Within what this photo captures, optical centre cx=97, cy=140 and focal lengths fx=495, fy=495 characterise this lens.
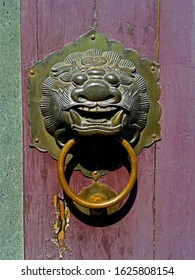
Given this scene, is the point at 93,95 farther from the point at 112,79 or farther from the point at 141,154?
the point at 141,154

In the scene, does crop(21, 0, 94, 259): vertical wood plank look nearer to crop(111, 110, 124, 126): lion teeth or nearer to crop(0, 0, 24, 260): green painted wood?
crop(0, 0, 24, 260): green painted wood

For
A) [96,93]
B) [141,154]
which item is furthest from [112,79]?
[141,154]

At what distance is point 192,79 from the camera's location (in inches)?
35.8

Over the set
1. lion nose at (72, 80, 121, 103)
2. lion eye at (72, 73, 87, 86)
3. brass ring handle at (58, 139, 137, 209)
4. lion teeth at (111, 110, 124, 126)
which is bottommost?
brass ring handle at (58, 139, 137, 209)

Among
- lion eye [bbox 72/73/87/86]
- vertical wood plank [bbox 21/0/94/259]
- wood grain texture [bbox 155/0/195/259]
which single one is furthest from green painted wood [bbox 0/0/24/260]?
wood grain texture [bbox 155/0/195/259]

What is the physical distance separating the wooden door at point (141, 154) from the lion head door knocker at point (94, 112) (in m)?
0.02

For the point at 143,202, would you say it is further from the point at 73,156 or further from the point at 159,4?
the point at 159,4

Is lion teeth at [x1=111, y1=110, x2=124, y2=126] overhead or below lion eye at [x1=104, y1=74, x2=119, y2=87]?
below

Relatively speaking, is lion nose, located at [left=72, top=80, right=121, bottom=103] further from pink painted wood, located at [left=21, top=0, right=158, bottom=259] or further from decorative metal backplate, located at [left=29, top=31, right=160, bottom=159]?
pink painted wood, located at [left=21, top=0, right=158, bottom=259]

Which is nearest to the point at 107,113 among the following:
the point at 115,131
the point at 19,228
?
the point at 115,131

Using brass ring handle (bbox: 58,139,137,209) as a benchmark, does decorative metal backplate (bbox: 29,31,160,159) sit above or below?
above

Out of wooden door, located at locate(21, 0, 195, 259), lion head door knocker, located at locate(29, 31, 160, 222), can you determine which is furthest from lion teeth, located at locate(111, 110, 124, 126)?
wooden door, located at locate(21, 0, 195, 259)

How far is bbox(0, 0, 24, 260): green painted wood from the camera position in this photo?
89cm

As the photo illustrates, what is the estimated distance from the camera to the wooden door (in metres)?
0.89
